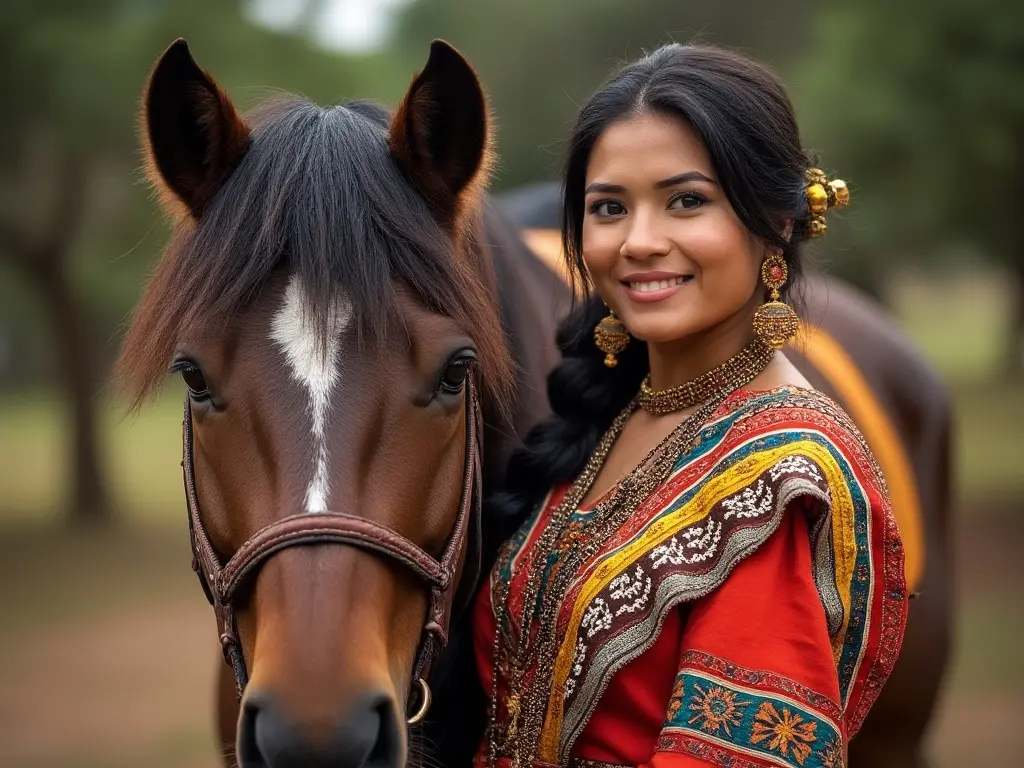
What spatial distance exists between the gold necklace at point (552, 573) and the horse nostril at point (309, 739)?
1.50ft

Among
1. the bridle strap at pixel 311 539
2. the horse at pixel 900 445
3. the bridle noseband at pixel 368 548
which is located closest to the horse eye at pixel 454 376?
the bridle noseband at pixel 368 548

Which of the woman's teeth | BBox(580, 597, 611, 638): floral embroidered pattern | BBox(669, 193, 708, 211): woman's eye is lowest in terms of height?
BBox(580, 597, 611, 638): floral embroidered pattern

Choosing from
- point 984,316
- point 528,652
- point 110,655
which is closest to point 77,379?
point 110,655

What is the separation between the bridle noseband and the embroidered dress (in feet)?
0.72

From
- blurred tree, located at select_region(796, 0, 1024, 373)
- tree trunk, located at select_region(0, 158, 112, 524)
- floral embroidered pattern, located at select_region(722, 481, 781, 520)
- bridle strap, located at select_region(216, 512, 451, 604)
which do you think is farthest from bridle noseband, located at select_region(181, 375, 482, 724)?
tree trunk, located at select_region(0, 158, 112, 524)

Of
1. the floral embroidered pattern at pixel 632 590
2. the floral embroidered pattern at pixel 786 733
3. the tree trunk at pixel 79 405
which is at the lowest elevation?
the floral embroidered pattern at pixel 786 733

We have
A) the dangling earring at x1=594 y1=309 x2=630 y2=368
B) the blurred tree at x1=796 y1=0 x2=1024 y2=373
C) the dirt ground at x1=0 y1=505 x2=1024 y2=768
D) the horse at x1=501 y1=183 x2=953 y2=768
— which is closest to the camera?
the dangling earring at x1=594 y1=309 x2=630 y2=368

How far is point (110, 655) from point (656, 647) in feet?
22.4

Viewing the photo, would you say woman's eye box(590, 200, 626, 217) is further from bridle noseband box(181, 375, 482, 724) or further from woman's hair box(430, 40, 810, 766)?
bridle noseband box(181, 375, 482, 724)

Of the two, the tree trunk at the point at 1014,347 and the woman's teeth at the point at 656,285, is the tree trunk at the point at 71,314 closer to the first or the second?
the woman's teeth at the point at 656,285

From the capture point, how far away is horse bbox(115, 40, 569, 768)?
1.49 metres

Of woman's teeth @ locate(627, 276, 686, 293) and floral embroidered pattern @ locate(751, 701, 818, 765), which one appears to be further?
woman's teeth @ locate(627, 276, 686, 293)

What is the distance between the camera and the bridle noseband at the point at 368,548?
1539mm

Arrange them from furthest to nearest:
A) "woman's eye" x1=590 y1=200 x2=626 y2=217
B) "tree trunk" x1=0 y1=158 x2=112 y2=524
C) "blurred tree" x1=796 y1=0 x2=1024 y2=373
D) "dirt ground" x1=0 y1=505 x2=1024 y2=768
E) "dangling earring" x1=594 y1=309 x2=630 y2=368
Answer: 1. "tree trunk" x1=0 y1=158 x2=112 y2=524
2. "blurred tree" x1=796 y1=0 x2=1024 y2=373
3. "dirt ground" x1=0 y1=505 x2=1024 y2=768
4. "dangling earring" x1=594 y1=309 x2=630 y2=368
5. "woman's eye" x1=590 y1=200 x2=626 y2=217
